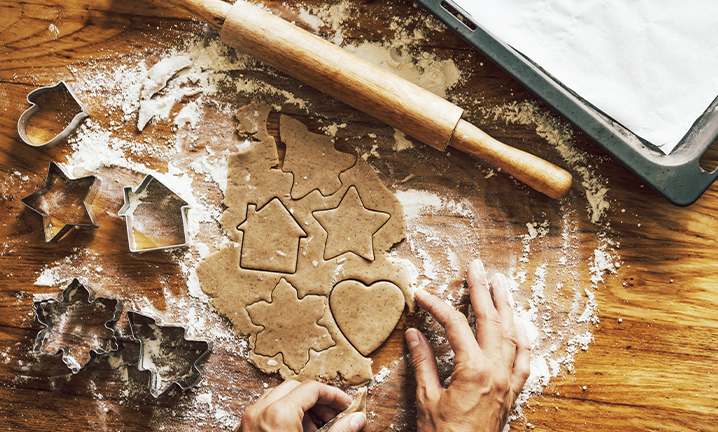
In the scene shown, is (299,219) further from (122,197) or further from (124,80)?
(124,80)

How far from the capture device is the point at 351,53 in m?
1.18

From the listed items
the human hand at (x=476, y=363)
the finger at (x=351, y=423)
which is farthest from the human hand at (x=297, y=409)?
the human hand at (x=476, y=363)

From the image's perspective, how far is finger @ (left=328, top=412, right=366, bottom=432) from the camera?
44.4 inches

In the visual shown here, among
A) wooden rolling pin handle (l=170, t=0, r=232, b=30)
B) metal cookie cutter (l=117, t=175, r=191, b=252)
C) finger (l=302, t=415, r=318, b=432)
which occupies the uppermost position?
wooden rolling pin handle (l=170, t=0, r=232, b=30)

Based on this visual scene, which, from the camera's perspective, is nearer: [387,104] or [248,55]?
[387,104]

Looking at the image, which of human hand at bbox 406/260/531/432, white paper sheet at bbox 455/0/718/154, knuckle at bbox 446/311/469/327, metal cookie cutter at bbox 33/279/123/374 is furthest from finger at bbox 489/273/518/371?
metal cookie cutter at bbox 33/279/123/374

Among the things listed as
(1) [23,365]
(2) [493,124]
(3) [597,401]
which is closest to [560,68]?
(2) [493,124]

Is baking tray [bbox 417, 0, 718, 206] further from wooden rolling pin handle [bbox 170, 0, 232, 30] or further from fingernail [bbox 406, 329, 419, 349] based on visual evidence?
fingernail [bbox 406, 329, 419, 349]

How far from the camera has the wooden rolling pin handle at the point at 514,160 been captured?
1.12 m

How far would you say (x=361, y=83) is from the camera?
110 centimetres

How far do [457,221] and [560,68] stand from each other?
53cm

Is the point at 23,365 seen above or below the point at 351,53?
below

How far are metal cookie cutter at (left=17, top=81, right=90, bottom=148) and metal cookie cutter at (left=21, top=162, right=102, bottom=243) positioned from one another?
10 cm

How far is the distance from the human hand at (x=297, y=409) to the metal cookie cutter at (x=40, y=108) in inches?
39.9
